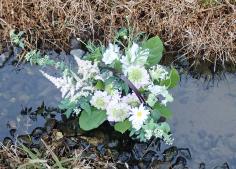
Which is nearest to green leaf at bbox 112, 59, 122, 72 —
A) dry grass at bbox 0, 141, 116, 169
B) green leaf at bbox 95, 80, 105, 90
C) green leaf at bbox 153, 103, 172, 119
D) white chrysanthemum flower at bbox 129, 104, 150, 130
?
green leaf at bbox 95, 80, 105, 90

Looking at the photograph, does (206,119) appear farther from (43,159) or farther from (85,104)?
(43,159)

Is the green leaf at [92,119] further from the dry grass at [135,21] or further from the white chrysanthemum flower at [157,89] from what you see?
the dry grass at [135,21]

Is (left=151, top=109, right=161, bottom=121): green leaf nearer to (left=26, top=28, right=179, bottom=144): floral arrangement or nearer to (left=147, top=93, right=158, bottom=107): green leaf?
(left=26, top=28, right=179, bottom=144): floral arrangement

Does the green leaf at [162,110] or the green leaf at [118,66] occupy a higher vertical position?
→ the green leaf at [118,66]

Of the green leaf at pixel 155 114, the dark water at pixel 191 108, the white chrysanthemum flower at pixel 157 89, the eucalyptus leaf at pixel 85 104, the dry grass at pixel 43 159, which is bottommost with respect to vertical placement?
the dry grass at pixel 43 159

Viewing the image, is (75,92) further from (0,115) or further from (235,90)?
(235,90)

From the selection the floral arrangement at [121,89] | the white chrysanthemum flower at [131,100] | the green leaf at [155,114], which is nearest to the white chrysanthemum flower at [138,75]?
the floral arrangement at [121,89]

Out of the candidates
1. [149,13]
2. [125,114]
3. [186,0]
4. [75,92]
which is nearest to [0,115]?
[75,92]
